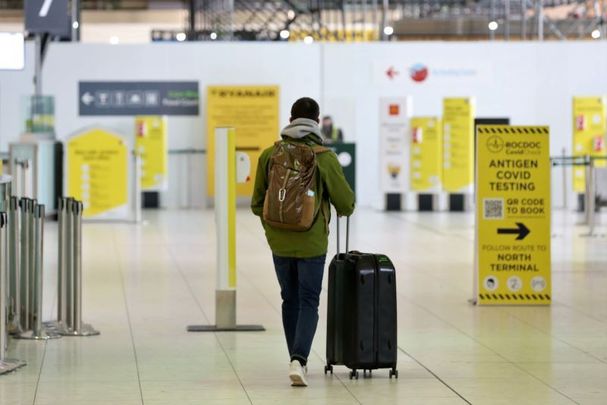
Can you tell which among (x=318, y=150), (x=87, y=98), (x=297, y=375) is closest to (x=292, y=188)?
(x=318, y=150)

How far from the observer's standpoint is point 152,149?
21953 mm

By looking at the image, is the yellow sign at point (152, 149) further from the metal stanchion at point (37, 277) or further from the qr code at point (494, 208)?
the metal stanchion at point (37, 277)

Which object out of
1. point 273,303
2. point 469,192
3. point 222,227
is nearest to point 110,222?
point 469,192

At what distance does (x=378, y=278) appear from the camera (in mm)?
6441

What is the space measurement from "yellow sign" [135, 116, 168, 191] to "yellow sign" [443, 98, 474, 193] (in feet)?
15.1

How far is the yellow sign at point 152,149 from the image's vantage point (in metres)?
22.0

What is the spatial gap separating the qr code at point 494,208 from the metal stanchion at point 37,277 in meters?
3.39

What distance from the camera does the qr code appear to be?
9.85 meters

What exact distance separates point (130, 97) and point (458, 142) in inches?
223

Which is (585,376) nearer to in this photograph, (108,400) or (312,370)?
(312,370)

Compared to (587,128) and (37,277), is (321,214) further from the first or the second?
(587,128)

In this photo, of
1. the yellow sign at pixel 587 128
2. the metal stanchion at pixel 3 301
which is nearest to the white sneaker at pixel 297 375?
the metal stanchion at pixel 3 301

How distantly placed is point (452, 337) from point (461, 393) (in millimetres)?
1931

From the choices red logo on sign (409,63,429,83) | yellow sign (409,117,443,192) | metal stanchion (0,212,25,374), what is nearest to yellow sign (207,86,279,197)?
red logo on sign (409,63,429,83)
